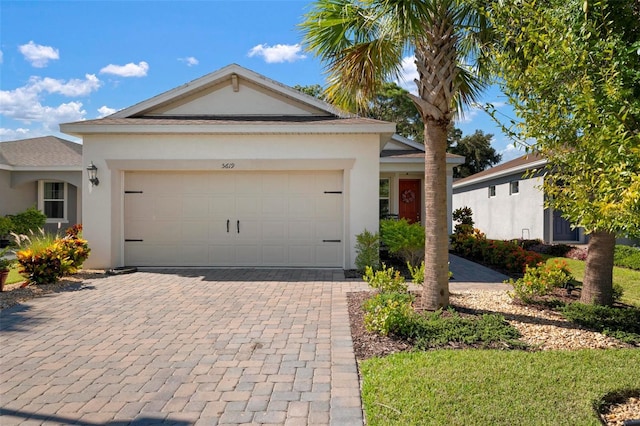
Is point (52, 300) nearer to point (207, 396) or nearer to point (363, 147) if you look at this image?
point (207, 396)

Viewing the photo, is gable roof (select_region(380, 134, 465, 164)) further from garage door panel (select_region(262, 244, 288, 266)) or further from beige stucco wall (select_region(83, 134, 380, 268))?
garage door panel (select_region(262, 244, 288, 266))

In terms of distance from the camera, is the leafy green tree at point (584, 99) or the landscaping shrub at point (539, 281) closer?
the leafy green tree at point (584, 99)

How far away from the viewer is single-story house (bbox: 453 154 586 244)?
57.4ft

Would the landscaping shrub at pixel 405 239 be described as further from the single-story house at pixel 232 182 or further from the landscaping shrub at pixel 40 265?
the landscaping shrub at pixel 40 265

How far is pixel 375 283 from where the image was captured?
7016mm

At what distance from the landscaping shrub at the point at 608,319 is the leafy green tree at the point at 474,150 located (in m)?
34.3

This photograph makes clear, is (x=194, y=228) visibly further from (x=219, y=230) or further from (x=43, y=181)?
(x=43, y=181)

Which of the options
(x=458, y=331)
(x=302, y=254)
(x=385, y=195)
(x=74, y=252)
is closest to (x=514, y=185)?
(x=385, y=195)

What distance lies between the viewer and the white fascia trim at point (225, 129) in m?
10.2

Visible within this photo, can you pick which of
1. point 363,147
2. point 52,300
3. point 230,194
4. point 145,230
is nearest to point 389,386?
point 52,300

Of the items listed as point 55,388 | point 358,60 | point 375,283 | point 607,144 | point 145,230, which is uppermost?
point 358,60

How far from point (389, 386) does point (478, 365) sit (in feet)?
3.59

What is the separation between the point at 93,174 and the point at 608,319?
11.2 meters

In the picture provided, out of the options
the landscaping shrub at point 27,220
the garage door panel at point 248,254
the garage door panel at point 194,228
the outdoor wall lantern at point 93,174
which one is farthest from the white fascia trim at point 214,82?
the landscaping shrub at point 27,220
